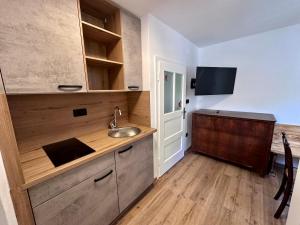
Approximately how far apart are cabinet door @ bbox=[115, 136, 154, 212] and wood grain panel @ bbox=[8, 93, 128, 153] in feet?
1.84

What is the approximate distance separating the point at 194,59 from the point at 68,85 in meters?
2.55

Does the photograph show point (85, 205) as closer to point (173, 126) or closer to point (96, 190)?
point (96, 190)

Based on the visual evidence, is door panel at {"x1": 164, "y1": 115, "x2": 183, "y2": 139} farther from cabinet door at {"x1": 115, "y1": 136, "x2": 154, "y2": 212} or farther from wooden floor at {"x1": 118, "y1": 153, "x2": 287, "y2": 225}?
wooden floor at {"x1": 118, "y1": 153, "x2": 287, "y2": 225}

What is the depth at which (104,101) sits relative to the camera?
1718 millimetres

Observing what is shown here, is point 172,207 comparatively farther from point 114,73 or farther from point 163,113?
point 114,73

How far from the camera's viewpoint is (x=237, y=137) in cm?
222

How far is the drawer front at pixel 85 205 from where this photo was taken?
887 mm

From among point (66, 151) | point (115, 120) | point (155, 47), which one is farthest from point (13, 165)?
point (155, 47)

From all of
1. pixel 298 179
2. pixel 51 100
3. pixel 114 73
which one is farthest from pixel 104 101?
pixel 298 179

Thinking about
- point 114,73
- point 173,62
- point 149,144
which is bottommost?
point 149,144

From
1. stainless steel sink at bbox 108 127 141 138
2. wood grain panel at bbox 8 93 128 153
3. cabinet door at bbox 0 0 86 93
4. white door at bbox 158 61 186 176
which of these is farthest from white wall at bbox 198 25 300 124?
cabinet door at bbox 0 0 86 93

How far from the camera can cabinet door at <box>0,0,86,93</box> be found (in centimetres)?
79

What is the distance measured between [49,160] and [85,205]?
460 mm

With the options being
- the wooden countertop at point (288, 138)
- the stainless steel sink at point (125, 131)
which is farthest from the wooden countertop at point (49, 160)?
the wooden countertop at point (288, 138)
